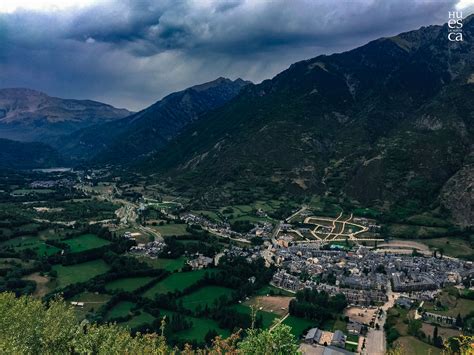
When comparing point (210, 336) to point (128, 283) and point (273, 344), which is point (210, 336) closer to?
point (128, 283)

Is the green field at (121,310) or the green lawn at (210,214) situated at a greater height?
the green lawn at (210,214)

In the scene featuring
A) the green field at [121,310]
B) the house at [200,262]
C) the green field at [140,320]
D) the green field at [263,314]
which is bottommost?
the green field at [263,314]

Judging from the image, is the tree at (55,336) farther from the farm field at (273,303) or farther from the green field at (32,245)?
the green field at (32,245)

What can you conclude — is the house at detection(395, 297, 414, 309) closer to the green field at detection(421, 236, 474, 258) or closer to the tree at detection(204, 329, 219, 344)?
the green field at detection(421, 236, 474, 258)

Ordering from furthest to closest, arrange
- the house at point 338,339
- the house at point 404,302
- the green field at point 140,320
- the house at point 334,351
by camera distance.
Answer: the house at point 404,302, the green field at point 140,320, the house at point 338,339, the house at point 334,351

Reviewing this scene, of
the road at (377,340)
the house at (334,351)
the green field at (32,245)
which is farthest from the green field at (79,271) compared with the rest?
the road at (377,340)

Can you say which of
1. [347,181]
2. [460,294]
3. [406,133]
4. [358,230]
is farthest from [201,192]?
[460,294]

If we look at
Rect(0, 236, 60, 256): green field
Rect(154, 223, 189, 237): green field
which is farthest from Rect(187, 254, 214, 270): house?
Rect(0, 236, 60, 256): green field

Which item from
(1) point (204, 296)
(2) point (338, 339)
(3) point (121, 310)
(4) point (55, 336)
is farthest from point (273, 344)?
(1) point (204, 296)
